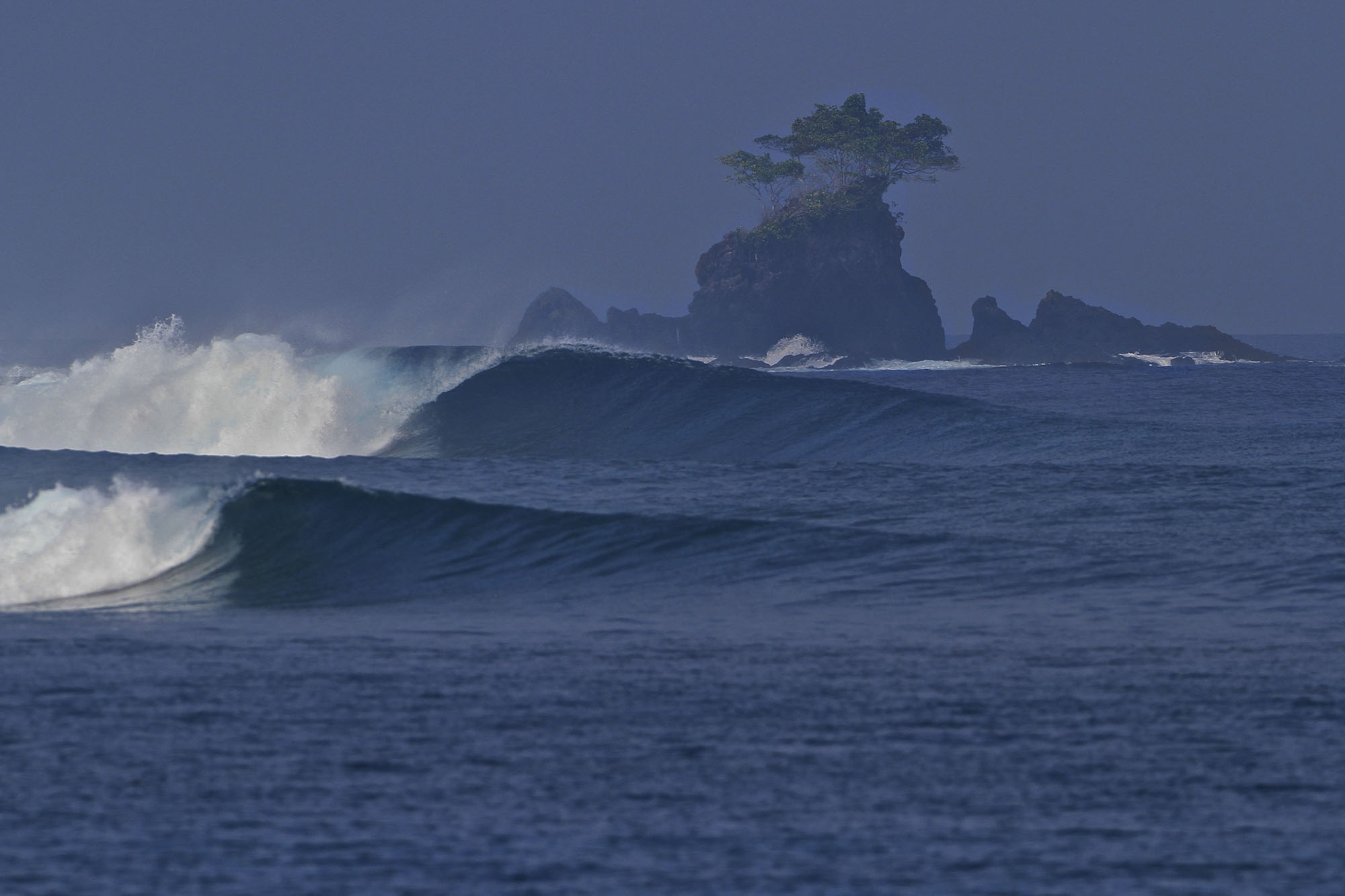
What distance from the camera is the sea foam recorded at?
14.2 meters

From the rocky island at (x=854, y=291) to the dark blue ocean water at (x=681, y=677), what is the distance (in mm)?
70245

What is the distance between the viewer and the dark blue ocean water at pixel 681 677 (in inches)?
229

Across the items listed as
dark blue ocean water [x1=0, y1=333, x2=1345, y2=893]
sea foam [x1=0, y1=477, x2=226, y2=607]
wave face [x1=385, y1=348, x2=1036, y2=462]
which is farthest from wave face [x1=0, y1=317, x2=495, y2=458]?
sea foam [x1=0, y1=477, x2=226, y2=607]

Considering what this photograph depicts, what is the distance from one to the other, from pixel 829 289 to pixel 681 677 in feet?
285

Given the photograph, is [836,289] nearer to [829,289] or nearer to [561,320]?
[829,289]

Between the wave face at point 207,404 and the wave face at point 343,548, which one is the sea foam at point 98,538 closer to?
the wave face at point 343,548

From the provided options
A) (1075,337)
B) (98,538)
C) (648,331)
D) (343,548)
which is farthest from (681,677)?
(648,331)

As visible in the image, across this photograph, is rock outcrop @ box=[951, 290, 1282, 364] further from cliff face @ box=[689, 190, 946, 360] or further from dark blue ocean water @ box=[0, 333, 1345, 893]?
dark blue ocean water @ box=[0, 333, 1345, 893]

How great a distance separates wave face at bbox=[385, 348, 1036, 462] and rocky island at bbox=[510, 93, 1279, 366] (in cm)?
5738

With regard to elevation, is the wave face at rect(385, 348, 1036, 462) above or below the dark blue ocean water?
above

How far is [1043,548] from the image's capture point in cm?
1408

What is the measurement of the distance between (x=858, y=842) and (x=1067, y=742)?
183cm

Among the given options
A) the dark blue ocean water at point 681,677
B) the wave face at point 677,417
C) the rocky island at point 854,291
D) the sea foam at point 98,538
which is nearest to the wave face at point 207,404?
the wave face at point 677,417

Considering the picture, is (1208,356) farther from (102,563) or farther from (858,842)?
(858,842)
